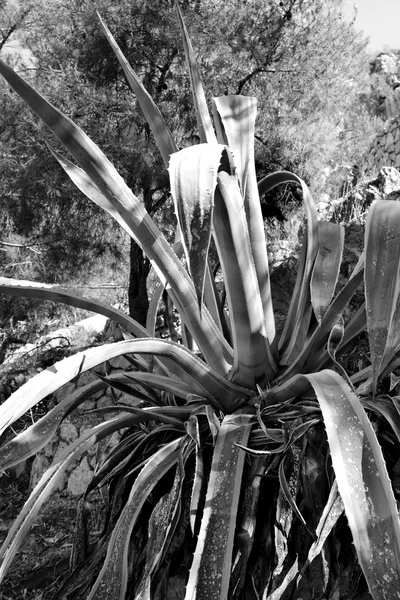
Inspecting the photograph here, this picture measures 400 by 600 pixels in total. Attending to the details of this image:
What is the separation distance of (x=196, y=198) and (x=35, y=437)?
59cm

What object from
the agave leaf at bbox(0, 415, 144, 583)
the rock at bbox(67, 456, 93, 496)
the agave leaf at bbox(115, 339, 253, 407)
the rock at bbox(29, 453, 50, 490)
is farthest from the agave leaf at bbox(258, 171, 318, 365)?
the rock at bbox(29, 453, 50, 490)

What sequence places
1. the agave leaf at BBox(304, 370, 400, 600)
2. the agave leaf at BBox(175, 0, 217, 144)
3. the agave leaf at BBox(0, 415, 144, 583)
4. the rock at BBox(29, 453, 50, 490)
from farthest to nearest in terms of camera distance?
the rock at BBox(29, 453, 50, 490)
the agave leaf at BBox(175, 0, 217, 144)
the agave leaf at BBox(0, 415, 144, 583)
the agave leaf at BBox(304, 370, 400, 600)

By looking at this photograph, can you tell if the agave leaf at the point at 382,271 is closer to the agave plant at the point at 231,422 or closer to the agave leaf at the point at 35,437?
the agave plant at the point at 231,422

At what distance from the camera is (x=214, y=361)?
1.35m

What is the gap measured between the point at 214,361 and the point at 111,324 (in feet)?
6.21

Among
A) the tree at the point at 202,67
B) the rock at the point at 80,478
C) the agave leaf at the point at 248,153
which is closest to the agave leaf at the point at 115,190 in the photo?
the agave leaf at the point at 248,153

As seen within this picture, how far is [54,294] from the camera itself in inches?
51.1

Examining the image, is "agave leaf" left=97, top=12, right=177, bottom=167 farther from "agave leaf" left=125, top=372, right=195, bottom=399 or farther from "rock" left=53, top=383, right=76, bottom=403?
"rock" left=53, top=383, right=76, bottom=403

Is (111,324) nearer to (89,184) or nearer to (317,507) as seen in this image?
(89,184)

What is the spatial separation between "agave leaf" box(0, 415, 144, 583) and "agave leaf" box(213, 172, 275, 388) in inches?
11.1

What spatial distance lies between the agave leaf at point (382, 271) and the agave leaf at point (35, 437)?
1.92 feet

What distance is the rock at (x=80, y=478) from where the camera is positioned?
2.49 metres

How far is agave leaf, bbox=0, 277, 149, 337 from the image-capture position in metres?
1.24

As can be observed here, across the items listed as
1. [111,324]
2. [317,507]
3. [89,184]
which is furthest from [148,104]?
[111,324]
